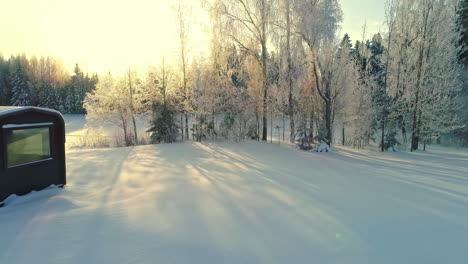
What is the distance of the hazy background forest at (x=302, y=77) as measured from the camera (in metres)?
10.1

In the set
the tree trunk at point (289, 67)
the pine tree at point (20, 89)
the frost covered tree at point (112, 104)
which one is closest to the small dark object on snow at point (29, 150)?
the tree trunk at point (289, 67)

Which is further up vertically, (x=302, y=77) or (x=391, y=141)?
(x=302, y=77)

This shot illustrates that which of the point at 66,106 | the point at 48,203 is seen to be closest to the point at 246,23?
the point at 48,203

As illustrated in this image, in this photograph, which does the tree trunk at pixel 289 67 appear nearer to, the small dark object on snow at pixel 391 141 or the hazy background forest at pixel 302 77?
the hazy background forest at pixel 302 77

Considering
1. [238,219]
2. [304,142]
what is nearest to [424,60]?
[304,142]

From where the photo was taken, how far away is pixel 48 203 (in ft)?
11.9

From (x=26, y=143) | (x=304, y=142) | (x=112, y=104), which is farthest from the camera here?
(x=112, y=104)

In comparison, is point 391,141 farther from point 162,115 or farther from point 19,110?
point 19,110

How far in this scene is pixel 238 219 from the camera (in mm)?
3240

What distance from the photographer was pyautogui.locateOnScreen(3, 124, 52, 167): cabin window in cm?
352

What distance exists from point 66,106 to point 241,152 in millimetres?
44847

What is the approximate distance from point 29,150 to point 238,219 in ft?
11.6

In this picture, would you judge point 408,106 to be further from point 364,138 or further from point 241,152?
point 241,152

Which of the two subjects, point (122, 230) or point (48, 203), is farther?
point (48, 203)
